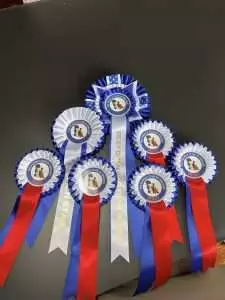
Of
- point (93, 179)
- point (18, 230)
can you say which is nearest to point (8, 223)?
point (18, 230)

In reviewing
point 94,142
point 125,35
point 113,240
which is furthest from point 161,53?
point 113,240

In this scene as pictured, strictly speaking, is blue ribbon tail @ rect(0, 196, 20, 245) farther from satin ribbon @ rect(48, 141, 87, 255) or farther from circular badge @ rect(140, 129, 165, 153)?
A: circular badge @ rect(140, 129, 165, 153)

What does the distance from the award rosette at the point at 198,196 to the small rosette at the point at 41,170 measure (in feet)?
0.50

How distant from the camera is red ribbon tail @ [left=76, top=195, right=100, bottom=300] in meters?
0.60

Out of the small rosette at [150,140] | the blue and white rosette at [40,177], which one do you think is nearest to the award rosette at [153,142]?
the small rosette at [150,140]

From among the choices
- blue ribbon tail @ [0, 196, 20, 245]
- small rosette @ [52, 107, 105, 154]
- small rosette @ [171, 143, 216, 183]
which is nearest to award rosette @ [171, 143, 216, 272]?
small rosette @ [171, 143, 216, 183]

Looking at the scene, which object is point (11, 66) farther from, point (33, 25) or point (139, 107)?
point (139, 107)

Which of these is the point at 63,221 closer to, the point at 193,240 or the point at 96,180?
the point at 96,180

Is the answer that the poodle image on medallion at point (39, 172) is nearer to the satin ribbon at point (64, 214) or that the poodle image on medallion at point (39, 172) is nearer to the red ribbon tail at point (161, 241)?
the satin ribbon at point (64, 214)

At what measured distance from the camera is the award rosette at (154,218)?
617 mm

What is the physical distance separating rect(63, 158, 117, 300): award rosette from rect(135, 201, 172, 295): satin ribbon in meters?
0.06

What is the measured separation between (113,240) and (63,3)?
329mm

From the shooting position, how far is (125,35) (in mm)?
682

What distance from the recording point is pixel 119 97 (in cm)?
66
